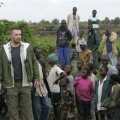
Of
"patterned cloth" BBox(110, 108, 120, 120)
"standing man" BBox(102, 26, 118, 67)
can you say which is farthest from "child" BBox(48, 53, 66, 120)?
"standing man" BBox(102, 26, 118, 67)

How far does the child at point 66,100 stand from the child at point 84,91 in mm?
175

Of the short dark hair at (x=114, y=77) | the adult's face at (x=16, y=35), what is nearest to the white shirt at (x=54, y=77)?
the short dark hair at (x=114, y=77)

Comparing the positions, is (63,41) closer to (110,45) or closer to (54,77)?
(110,45)

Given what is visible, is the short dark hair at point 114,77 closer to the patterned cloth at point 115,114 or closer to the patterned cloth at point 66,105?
the patterned cloth at point 115,114

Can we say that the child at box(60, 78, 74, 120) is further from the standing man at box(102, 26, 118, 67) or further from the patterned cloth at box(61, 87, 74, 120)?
the standing man at box(102, 26, 118, 67)

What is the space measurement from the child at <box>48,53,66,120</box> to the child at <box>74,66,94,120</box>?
0.44 metres

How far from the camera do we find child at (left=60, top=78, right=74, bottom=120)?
36.3 ft

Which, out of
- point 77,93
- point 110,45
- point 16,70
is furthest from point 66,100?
point 110,45

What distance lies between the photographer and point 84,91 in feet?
36.0

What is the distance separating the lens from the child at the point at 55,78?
10.8 metres

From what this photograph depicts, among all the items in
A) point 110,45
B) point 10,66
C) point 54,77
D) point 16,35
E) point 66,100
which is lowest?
point 66,100

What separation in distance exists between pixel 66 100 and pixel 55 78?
0.60 metres

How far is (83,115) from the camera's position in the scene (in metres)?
11.3

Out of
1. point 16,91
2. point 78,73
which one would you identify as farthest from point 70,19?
point 16,91
